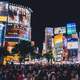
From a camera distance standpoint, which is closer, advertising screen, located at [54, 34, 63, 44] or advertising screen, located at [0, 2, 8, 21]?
advertising screen, located at [0, 2, 8, 21]

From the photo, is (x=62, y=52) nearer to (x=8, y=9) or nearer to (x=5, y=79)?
(x=8, y=9)

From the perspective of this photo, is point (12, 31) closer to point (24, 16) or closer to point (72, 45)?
point (24, 16)

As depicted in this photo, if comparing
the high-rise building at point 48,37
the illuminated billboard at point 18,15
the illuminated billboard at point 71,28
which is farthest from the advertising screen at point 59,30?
the illuminated billboard at point 18,15

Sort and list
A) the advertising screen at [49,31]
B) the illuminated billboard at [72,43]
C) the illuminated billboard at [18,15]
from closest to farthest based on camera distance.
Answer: the illuminated billboard at [18,15], the illuminated billboard at [72,43], the advertising screen at [49,31]

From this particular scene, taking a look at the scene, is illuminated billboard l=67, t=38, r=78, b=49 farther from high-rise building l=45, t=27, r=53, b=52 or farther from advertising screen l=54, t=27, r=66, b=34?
high-rise building l=45, t=27, r=53, b=52

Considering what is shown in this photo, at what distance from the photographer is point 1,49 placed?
10088 cm

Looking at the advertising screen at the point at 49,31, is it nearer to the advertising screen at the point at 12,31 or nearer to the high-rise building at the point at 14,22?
the high-rise building at the point at 14,22

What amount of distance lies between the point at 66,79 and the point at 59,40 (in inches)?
4988

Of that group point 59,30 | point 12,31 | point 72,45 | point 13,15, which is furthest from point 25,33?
point 59,30

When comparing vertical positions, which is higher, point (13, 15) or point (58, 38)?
point (13, 15)

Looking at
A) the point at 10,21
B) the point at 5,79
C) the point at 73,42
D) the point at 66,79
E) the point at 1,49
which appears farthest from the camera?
the point at 73,42

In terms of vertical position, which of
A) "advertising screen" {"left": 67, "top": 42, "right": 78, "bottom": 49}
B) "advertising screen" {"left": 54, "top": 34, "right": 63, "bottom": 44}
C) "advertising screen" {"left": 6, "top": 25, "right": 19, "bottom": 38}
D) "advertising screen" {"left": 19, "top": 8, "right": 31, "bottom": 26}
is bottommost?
"advertising screen" {"left": 67, "top": 42, "right": 78, "bottom": 49}

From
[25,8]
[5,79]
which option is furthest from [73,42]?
[5,79]

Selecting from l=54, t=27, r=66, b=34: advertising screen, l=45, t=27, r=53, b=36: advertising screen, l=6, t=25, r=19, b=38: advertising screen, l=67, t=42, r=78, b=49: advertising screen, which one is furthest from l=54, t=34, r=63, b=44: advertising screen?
l=6, t=25, r=19, b=38: advertising screen
